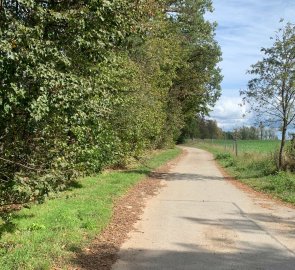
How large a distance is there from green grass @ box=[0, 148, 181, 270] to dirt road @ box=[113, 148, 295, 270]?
0.89 m

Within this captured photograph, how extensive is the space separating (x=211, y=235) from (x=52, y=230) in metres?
3.22

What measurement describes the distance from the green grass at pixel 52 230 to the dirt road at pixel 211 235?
Result: 0.89 metres

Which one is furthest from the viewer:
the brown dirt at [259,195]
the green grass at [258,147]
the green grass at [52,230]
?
the green grass at [258,147]

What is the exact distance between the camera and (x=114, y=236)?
29.0 feet

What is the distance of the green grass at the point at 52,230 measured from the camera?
263 inches

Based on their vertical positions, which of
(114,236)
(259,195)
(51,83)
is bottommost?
(114,236)

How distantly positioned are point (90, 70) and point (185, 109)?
161ft

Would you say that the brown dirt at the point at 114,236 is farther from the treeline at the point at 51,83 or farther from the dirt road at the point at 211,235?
the treeline at the point at 51,83

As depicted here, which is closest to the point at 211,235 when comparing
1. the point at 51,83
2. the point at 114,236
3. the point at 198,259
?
the point at 198,259

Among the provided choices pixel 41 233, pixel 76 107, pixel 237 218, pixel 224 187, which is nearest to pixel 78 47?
pixel 76 107

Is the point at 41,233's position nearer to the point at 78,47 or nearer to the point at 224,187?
the point at 78,47

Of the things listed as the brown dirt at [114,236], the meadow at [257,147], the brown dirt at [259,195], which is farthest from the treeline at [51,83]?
the meadow at [257,147]

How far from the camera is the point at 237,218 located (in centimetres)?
1116

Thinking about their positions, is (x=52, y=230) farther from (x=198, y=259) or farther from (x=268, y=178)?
(x=268, y=178)
